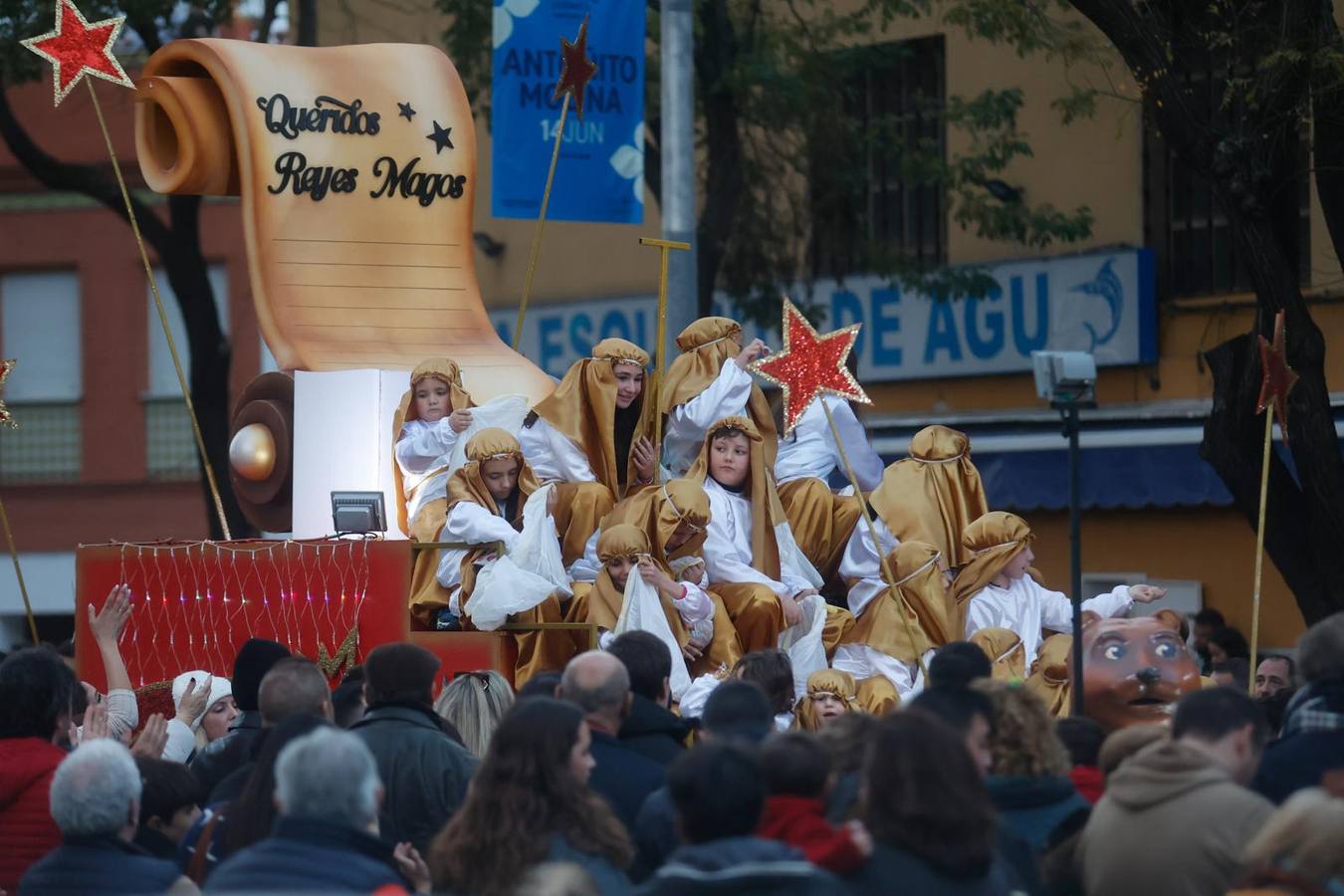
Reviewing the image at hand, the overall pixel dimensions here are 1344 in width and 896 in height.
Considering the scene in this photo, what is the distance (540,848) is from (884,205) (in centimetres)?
1502

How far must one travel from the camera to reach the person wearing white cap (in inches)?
325

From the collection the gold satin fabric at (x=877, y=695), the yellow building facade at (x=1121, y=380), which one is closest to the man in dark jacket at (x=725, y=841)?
the gold satin fabric at (x=877, y=695)

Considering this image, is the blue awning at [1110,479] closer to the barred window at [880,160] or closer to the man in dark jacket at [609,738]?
the barred window at [880,160]

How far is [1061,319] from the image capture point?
18.4 m

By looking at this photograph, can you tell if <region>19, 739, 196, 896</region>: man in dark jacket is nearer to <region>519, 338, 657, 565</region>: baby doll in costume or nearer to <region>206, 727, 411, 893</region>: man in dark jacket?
<region>206, 727, 411, 893</region>: man in dark jacket

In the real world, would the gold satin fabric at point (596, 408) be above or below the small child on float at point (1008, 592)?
above

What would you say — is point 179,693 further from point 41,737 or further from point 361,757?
point 361,757

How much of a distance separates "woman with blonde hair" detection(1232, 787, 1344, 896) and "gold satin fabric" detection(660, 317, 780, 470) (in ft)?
20.0

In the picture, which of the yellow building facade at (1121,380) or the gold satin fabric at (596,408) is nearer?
the gold satin fabric at (596,408)

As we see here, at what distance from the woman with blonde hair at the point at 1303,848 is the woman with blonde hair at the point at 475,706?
13.1ft

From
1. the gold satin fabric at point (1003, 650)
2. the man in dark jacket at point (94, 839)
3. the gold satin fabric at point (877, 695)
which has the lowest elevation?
the gold satin fabric at point (877, 695)

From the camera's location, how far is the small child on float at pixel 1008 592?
995 centimetres

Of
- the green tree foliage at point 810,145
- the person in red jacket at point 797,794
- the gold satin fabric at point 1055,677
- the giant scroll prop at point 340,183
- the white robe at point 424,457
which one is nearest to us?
the person in red jacket at point 797,794

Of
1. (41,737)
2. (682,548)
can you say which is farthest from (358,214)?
(41,737)
